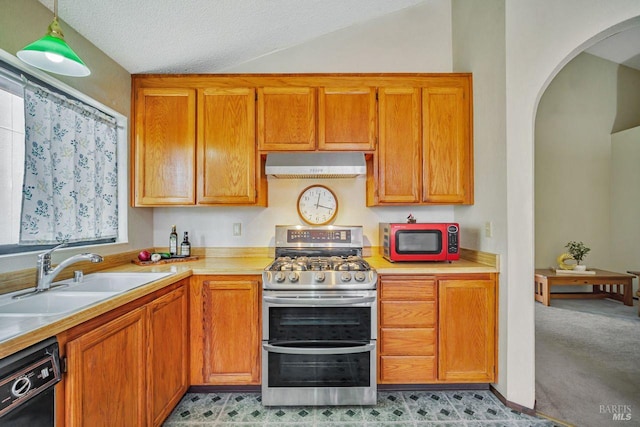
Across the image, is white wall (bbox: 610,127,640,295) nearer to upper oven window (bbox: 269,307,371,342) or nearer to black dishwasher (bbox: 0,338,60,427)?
upper oven window (bbox: 269,307,371,342)

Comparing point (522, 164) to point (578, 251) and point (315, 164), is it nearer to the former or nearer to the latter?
point (315, 164)

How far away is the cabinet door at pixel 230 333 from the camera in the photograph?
217 cm

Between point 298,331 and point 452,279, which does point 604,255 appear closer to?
point 452,279

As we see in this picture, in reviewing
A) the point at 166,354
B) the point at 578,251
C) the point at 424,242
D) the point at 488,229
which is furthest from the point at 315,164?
the point at 578,251

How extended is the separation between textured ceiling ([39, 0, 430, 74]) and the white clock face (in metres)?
1.33

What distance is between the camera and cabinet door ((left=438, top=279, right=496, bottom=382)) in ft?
7.20

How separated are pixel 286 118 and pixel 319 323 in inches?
62.2

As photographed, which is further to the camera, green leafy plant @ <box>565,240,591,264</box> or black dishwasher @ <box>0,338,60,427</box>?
green leafy plant @ <box>565,240,591,264</box>

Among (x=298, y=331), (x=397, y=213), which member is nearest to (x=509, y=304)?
(x=397, y=213)

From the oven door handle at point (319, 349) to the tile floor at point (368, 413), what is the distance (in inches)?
15.5

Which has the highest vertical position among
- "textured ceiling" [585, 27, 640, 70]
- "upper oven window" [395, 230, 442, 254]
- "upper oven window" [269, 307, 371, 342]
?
"textured ceiling" [585, 27, 640, 70]

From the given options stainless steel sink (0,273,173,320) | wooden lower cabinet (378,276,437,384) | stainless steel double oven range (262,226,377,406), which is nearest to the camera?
stainless steel sink (0,273,173,320)

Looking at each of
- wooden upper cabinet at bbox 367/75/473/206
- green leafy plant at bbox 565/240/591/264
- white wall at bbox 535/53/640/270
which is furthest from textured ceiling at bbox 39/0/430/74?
green leafy plant at bbox 565/240/591/264

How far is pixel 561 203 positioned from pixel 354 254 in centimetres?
413
